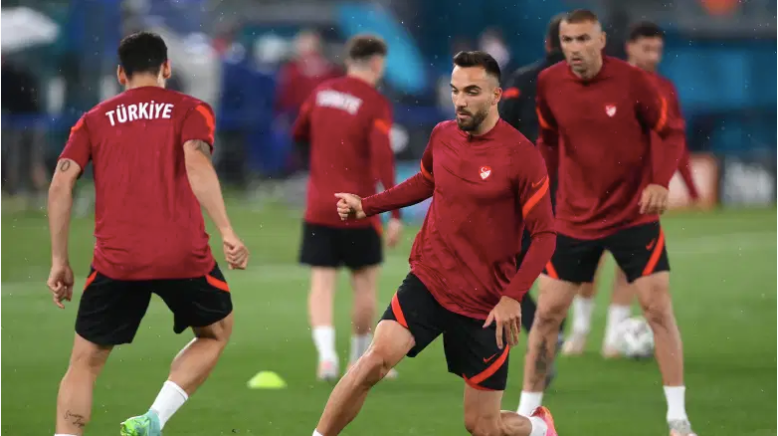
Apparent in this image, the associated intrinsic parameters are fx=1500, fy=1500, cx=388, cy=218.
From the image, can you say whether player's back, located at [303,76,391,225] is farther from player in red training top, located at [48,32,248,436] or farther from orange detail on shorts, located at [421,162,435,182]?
orange detail on shorts, located at [421,162,435,182]

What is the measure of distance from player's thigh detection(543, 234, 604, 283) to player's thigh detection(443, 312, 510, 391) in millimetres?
1607

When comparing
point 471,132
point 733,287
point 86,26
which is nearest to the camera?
point 471,132

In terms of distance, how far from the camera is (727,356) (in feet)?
37.6

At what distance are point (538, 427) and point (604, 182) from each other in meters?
1.75

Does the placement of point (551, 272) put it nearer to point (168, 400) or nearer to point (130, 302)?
point (168, 400)

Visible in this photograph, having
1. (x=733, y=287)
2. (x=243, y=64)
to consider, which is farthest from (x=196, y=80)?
(x=733, y=287)

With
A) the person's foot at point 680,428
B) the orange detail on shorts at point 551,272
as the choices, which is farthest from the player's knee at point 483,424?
the orange detail on shorts at point 551,272

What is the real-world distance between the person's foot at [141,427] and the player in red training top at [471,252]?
3.01 feet

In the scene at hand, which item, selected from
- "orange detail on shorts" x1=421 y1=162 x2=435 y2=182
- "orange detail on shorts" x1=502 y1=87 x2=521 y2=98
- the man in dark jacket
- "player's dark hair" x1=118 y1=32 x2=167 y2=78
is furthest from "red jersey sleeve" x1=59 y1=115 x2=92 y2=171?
"orange detail on shorts" x1=502 y1=87 x2=521 y2=98

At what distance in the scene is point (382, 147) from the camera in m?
10.6

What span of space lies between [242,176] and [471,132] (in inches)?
786

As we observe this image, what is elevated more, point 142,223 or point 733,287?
point 142,223

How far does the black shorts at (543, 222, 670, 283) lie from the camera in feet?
27.9

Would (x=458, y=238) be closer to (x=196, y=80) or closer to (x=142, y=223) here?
(x=142, y=223)
